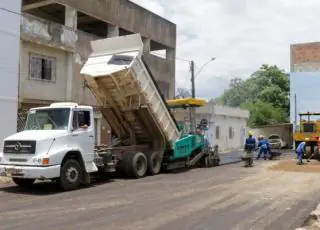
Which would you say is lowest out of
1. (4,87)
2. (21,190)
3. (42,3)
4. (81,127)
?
(21,190)

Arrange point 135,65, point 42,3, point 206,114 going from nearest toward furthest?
point 135,65 < point 42,3 < point 206,114

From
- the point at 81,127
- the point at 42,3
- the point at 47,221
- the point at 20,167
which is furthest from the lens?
the point at 42,3

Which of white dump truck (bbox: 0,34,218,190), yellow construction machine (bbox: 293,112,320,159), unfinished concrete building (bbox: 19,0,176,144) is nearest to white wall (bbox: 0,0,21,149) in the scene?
unfinished concrete building (bbox: 19,0,176,144)

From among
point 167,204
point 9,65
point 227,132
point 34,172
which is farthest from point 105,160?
point 227,132

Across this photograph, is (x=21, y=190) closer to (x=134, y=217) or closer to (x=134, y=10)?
(x=134, y=217)

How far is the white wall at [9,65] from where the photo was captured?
19453 mm

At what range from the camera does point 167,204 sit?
10.8 metres

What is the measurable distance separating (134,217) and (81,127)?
550cm

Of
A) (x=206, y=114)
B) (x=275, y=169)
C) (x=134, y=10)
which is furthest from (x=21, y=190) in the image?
(x=206, y=114)

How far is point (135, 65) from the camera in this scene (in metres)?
16.0

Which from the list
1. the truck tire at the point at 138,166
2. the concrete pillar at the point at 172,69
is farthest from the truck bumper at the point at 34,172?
the concrete pillar at the point at 172,69

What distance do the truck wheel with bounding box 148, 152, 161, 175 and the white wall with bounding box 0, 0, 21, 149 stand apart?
6647 mm

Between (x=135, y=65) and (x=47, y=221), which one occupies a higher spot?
(x=135, y=65)

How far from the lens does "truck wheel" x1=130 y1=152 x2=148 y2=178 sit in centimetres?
1630
